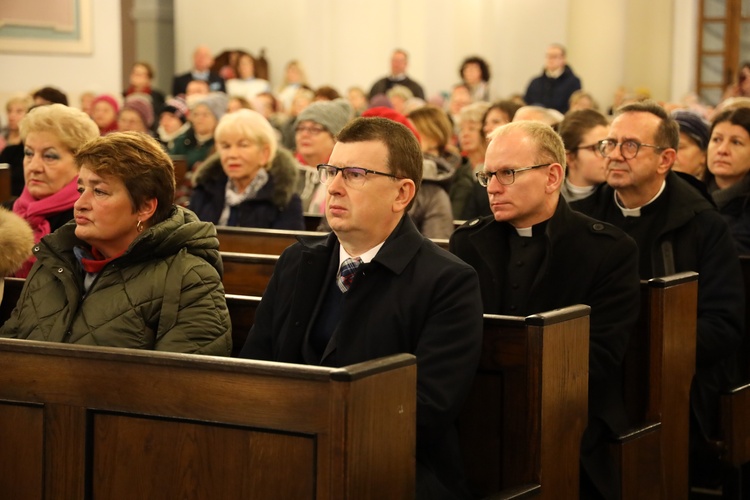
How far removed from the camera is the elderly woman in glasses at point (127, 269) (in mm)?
3371

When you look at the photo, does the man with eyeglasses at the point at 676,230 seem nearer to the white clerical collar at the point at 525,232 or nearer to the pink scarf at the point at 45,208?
the white clerical collar at the point at 525,232

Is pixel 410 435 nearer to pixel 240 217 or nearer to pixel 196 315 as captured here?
pixel 196 315

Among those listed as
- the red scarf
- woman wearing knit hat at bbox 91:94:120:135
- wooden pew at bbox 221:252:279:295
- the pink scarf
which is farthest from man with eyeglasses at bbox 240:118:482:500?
woman wearing knit hat at bbox 91:94:120:135

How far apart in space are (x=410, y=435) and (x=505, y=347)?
0.61 meters

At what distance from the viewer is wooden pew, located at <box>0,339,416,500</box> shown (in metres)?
2.54

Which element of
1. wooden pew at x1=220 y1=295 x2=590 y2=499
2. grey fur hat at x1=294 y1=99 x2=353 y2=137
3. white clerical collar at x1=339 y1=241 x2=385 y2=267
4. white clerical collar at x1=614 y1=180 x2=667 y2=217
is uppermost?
grey fur hat at x1=294 y1=99 x2=353 y2=137

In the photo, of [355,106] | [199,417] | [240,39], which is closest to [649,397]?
[199,417]

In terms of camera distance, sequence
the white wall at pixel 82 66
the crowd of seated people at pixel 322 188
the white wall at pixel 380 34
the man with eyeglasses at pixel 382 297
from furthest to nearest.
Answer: the white wall at pixel 380 34 → the white wall at pixel 82 66 → the crowd of seated people at pixel 322 188 → the man with eyeglasses at pixel 382 297

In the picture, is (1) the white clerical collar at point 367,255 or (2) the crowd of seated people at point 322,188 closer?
(1) the white clerical collar at point 367,255

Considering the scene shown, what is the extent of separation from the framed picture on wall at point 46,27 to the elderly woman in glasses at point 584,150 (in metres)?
7.78

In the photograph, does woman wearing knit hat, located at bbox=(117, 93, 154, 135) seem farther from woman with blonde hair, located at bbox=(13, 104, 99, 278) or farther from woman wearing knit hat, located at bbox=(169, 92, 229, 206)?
woman with blonde hair, located at bbox=(13, 104, 99, 278)

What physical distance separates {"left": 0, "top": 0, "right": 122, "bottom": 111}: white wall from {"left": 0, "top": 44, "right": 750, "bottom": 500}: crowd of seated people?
3.04 meters

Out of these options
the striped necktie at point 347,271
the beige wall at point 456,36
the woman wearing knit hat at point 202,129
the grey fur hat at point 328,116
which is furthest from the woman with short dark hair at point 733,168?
the beige wall at point 456,36

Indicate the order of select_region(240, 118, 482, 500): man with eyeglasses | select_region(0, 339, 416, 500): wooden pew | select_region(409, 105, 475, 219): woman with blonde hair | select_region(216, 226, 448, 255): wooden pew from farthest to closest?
select_region(409, 105, 475, 219): woman with blonde hair, select_region(216, 226, 448, 255): wooden pew, select_region(240, 118, 482, 500): man with eyeglasses, select_region(0, 339, 416, 500): wooden pew
